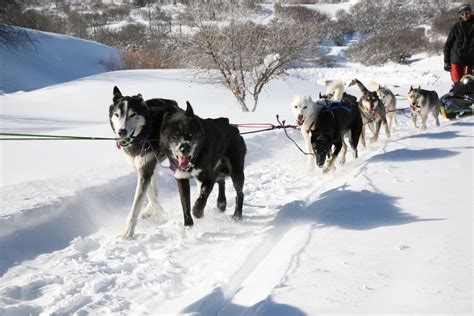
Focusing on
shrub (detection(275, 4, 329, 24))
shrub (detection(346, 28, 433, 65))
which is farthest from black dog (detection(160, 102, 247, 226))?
shrub (detection(346, 28, 433, 65))

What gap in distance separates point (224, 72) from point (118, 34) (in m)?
33.9

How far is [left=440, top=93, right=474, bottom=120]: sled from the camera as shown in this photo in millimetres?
8227

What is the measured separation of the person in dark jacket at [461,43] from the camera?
7.21 m

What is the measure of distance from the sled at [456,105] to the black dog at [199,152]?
245 inches

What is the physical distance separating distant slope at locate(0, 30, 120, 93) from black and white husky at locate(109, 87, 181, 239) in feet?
77.1

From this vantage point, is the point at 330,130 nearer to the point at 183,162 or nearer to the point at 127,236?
the point at 183,162

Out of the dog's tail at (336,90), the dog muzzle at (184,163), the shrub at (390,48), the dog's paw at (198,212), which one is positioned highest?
the shrub at (390,48)

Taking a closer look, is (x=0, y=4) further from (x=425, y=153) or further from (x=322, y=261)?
(x=322, y=261)

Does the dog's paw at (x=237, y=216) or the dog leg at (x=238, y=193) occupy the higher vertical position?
the dog leg at (x=238, y=193)

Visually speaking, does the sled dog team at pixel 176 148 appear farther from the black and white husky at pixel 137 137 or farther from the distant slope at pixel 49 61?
the distant slope at pixel 49 61

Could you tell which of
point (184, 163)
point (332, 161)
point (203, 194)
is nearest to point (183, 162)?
point (184, 163)

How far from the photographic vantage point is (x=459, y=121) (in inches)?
330

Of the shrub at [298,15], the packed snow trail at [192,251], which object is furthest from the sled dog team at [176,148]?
the shrub at [298,15]

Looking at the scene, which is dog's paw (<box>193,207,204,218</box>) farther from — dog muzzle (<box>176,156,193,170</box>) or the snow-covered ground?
dog muzzle (<box>176,156,193,170</box>)
